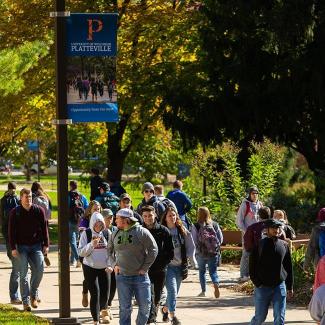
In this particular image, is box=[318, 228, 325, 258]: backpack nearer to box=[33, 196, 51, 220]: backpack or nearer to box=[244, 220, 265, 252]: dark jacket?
box=[244, 220, 265, 252]: dark jacket

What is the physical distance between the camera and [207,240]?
17.9m

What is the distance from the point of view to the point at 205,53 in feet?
103

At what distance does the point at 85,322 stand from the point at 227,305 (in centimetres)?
295

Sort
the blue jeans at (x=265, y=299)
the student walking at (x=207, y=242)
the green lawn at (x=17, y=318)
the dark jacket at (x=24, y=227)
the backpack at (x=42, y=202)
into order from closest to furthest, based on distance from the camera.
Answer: the blue jeans at (x=265, y=299), the green lawn at (x=17, y=318), the dark jacket at (x=24, y=227), the student walking at (x=207, y=242), the backpack at (x=42, y=202)

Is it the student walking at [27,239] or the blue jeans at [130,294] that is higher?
the student walking at [27,239]

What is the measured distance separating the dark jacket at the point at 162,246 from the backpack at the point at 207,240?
3425mm

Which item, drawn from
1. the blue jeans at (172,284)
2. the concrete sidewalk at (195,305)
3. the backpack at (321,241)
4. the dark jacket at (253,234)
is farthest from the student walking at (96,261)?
the backpack at (321,241)

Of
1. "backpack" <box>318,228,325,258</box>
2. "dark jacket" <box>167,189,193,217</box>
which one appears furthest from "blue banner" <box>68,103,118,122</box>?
"dark jacket" <box>167,189,193,217</box>

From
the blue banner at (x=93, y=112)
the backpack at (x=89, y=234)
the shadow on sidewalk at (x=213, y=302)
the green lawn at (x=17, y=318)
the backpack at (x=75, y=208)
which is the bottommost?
the shadow on sidewalk at (x=213, y=302)

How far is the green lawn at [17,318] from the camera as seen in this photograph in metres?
14.3

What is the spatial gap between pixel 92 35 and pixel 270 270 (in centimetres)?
385

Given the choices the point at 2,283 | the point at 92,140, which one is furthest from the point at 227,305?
the point at 92,140

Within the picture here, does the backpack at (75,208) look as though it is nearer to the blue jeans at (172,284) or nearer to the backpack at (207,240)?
the backpack at (207,240)

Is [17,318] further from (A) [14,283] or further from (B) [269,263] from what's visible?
(B) [269,263]
